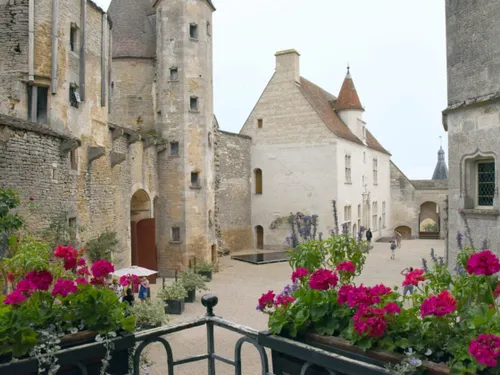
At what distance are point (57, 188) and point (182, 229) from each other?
8321 mm

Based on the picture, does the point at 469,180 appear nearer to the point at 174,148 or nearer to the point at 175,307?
the point at 175,307

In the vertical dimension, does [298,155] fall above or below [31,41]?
below

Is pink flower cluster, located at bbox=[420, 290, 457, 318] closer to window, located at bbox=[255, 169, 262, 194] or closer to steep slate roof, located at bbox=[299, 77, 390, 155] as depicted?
steep slate roof, located at bbox=[299, 77, 390, 155]

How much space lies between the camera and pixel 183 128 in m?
20.0

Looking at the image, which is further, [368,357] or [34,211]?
[34,211]

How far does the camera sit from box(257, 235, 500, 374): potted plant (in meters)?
2.38

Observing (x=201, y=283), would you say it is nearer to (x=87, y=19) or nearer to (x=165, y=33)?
(x=87, y=19)

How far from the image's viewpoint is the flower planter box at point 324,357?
7.94ft

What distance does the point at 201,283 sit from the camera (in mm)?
14961

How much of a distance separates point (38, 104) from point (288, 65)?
18.0 meters

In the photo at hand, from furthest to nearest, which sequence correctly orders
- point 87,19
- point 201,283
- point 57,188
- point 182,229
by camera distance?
point 182,229 → point 201,283 → point 87,19 → point 57,188

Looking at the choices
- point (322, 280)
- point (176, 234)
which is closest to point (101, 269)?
point (322, 280)

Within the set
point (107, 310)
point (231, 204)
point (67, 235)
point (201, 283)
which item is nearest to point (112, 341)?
point (107, 310)

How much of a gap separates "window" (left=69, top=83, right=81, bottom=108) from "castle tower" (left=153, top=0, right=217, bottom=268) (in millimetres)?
6779
